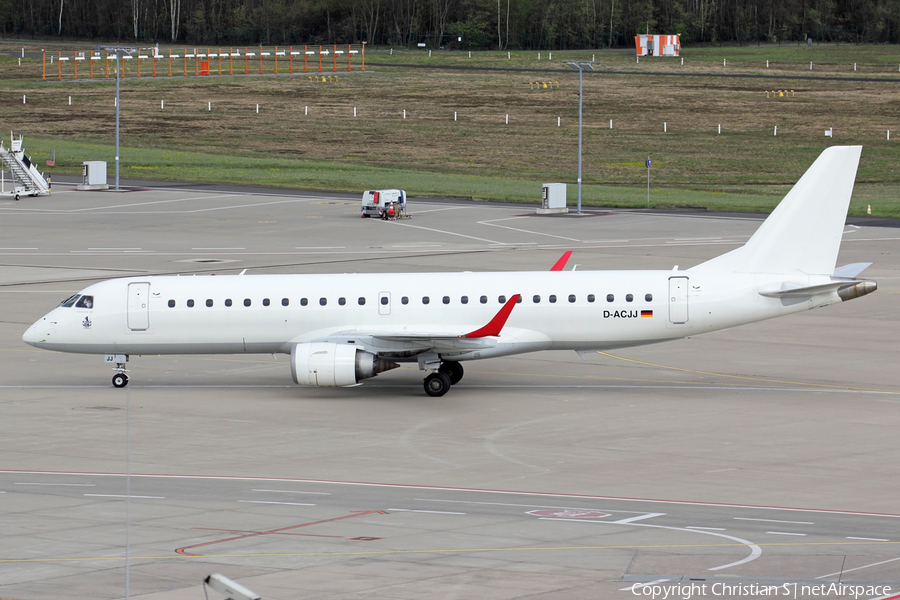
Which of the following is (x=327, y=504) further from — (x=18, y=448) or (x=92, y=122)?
(x=92, y=122)

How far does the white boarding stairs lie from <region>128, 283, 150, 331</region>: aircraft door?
6751cm

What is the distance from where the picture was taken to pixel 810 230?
36844 millimetres

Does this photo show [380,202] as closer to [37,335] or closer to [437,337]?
[37,335]

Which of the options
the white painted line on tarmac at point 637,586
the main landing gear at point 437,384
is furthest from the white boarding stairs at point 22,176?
the white painted line on tarmac at point 637,586

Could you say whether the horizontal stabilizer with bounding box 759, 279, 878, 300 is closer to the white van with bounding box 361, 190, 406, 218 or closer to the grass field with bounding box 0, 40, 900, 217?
the white van with bounding box 361, 190, 406, 218

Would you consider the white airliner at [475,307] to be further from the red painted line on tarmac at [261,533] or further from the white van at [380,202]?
the white van at [380,202]

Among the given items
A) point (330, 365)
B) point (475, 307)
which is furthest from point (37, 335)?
point (475, 307)

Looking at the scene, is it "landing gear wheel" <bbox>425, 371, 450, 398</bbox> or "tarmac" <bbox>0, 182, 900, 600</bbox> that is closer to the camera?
"tarmac" <bbox>0, 182, 900, 600</bbox>

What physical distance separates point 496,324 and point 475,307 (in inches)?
75.9

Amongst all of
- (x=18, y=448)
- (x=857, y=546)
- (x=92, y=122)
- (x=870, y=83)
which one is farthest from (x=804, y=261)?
(x=870, y=83)

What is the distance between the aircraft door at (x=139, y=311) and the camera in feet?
125

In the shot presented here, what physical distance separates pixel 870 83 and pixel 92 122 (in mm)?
101045

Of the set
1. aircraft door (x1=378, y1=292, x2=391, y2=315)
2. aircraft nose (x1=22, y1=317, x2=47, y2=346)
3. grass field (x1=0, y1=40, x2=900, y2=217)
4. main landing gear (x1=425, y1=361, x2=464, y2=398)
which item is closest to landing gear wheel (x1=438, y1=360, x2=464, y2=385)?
main landing gear (x1=425, y1=361, x2=464, y2=398)

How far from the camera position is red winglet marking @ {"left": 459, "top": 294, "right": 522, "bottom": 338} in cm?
3519
